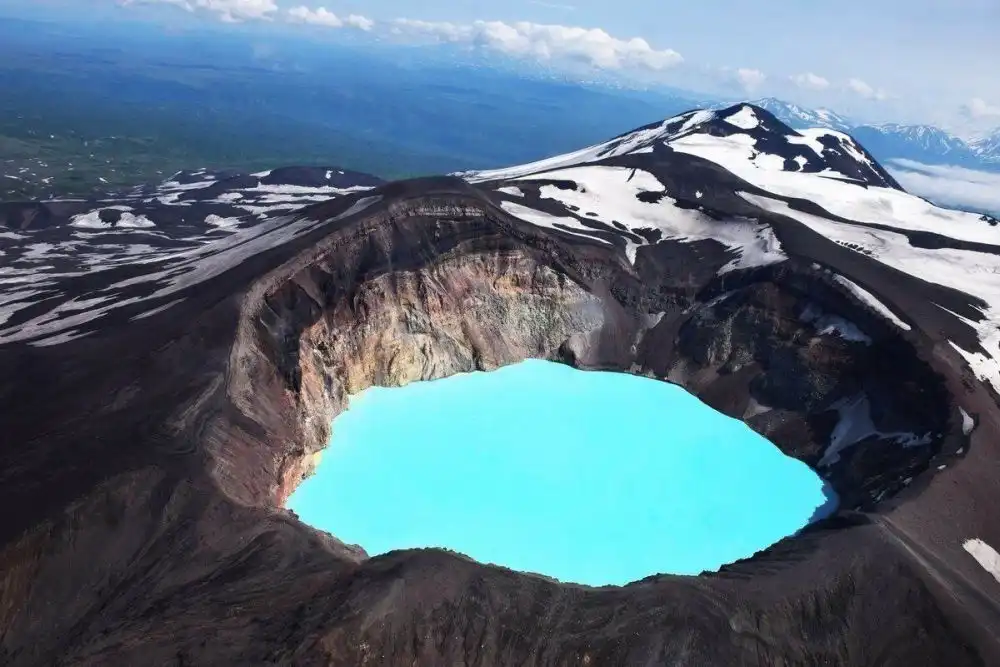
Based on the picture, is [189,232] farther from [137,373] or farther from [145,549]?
[145,549]

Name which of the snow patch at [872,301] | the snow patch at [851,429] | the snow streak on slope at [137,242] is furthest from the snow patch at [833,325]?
the snow streak on slope at [137,242]

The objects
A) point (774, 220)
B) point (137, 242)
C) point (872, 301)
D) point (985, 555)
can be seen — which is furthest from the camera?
point (137, 242)

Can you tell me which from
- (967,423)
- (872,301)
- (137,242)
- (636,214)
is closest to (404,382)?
(636,214)

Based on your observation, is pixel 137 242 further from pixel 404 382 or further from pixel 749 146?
pixel 749 146

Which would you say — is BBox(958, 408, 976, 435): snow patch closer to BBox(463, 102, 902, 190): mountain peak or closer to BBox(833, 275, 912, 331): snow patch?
BBox(833, 275, 912, 331): snow patch

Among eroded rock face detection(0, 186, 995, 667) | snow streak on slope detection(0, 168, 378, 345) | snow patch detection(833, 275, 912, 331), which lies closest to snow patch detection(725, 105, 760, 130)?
snow streak on slope detection(0, 168, 378, 345)

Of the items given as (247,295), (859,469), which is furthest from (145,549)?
(859,469)
